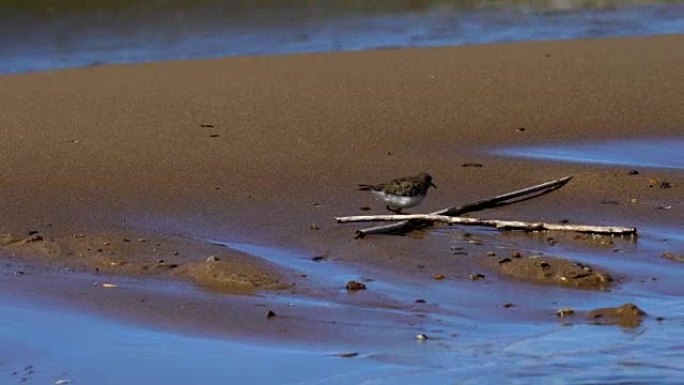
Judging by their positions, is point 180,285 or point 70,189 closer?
point 180,285

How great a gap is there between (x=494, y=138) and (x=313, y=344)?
14.2 ft

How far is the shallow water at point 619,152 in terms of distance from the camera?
9141 mm

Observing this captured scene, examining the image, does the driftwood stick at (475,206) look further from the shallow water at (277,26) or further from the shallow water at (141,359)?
the shallow water at (277,26)

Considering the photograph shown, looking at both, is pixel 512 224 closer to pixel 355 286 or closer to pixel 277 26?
pixel 355 286

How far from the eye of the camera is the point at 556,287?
258 inches

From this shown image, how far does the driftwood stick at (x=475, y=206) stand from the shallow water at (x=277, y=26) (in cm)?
601

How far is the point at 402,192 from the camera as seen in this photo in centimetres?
755

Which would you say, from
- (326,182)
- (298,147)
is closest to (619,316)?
(326,182)

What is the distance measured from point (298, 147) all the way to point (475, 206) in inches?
80.1

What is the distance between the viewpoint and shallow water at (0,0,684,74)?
14.4m

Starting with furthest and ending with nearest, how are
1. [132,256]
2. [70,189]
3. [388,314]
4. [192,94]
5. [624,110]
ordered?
[192,94] → [624,110] → [70,189] → [132,256] → [388,314]

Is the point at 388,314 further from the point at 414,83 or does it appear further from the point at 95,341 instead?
the point at 414,83

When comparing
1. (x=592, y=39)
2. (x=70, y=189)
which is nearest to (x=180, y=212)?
(x=70, y=189)

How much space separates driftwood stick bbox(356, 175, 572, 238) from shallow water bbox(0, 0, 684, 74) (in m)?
6.01
